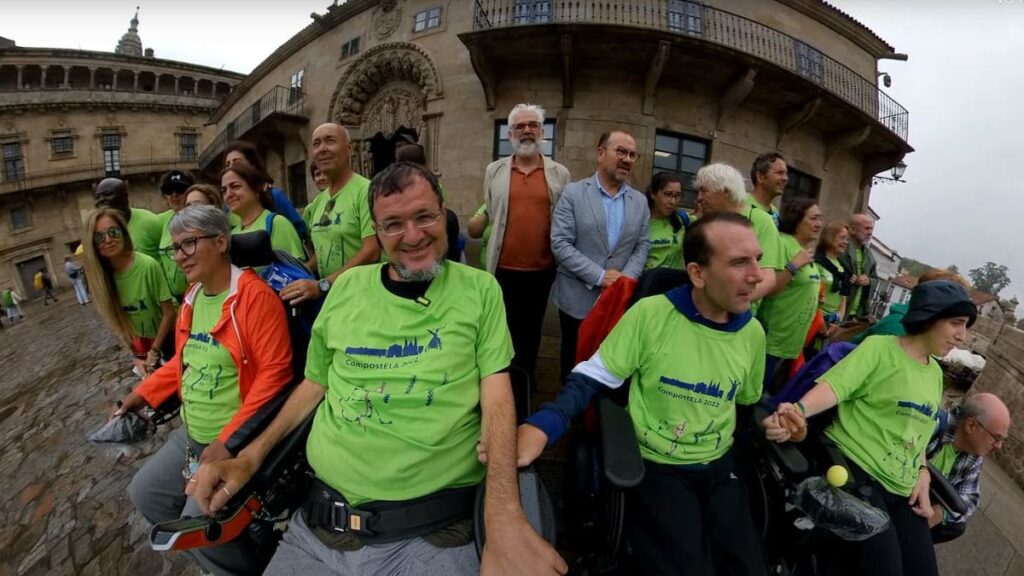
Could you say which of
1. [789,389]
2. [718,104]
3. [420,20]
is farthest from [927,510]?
[420,20]

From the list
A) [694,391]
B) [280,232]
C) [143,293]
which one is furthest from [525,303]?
[143,293]

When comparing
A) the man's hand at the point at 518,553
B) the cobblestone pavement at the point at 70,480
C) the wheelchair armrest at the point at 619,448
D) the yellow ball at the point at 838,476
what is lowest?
the cobblestone pavement at the point at 70,480

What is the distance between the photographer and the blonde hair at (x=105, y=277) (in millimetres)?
2639

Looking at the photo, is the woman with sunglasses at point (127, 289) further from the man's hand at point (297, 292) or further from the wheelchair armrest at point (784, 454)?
the wheelchair armrest at point (784, 454)

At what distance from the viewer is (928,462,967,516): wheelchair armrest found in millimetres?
1892

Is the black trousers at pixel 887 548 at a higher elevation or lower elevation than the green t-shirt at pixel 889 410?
lower

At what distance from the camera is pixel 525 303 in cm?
332

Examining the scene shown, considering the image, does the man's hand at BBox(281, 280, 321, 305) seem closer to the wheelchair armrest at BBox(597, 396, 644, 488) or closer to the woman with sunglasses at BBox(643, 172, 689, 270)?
the wheelchair armrest at BBox(597, 396, 644, 488)

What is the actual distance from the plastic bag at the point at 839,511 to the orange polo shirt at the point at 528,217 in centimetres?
215

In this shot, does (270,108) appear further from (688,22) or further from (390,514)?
(390,514)

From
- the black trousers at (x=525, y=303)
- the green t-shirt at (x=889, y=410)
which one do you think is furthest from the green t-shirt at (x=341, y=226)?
the green t-shirt at (x=889, y=410)

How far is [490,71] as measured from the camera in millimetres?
8625

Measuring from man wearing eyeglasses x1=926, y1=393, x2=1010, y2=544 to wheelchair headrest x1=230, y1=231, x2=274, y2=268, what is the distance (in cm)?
396

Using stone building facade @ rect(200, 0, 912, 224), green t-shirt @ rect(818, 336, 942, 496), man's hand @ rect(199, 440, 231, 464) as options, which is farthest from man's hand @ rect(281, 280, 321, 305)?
stone building facade @ rect(200, 0, 912, 224)
